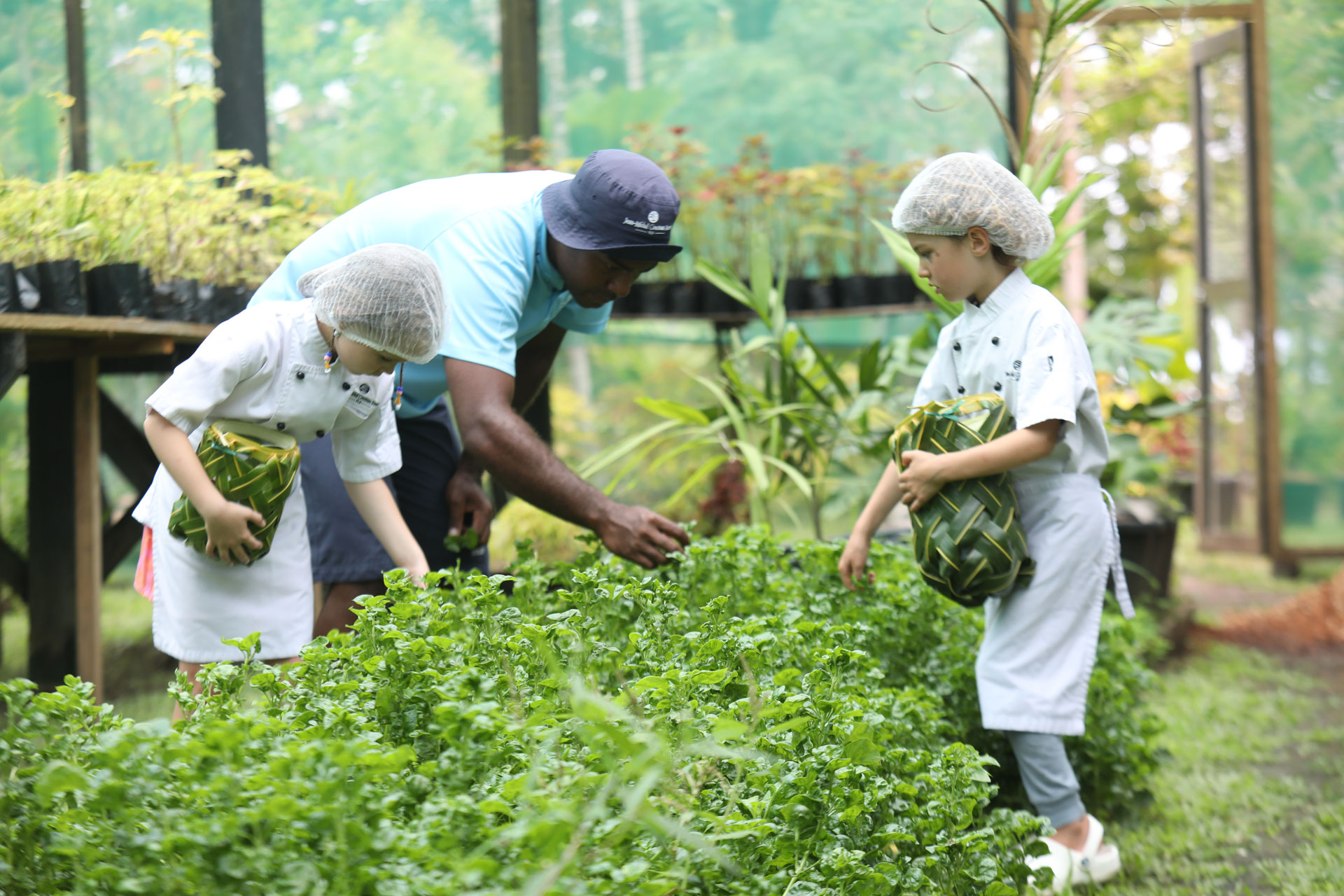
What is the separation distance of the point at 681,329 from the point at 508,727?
14.2 feet

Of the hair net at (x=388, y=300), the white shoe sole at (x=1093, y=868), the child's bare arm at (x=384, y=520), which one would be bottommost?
the white shoe sole at (x=1093, y=868)

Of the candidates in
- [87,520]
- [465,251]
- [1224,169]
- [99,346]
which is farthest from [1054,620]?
[1224,169]

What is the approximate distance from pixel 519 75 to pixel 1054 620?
339 centimetres

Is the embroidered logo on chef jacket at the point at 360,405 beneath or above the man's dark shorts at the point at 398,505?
above

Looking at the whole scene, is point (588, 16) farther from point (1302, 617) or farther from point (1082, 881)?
point (1302, 617)

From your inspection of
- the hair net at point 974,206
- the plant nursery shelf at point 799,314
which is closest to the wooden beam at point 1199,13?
the plant nursery shelf at point 799,314

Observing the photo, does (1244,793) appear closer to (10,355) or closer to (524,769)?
(524,769)

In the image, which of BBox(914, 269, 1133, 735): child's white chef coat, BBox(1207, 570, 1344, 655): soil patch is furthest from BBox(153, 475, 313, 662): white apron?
BBox(1207, 570, 1344, 655): soil patch

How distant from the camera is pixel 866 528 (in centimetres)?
254

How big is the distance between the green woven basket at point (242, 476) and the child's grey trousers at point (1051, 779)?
161 centimetres

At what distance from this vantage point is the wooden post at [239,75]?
12.6ft

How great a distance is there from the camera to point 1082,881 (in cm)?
227

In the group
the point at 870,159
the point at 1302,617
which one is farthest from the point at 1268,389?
the point at 870,159

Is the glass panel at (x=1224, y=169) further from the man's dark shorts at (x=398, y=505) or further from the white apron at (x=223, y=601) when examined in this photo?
the white apron at (x=223, y=601)
